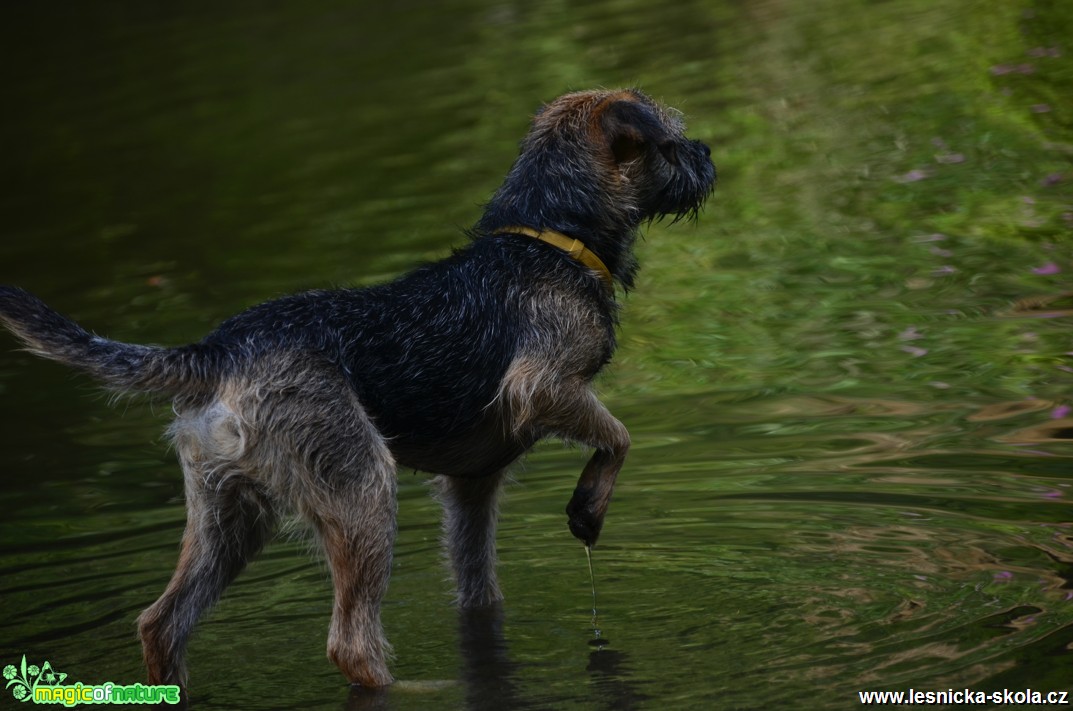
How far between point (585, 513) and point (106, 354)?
78.4 inches

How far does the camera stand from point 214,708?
19.7ft

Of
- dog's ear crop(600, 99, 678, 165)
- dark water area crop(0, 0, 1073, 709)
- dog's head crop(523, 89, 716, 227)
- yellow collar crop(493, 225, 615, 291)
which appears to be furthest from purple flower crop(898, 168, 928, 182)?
yellow collar crop(493, 225, 615, 291)

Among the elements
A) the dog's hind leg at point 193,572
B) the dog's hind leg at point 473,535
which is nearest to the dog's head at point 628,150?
the dog's hind leg at point 473,535

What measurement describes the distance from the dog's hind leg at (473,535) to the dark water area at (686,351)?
0.41 feet

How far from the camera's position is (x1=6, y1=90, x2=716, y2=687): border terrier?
583cm

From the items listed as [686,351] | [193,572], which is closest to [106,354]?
[193,572]

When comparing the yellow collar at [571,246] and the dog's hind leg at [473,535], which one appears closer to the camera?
the yellow collar at [571,246]

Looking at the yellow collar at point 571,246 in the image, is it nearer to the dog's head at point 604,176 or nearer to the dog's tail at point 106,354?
the dog's head at point 604,176

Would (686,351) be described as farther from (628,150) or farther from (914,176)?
(914,176)

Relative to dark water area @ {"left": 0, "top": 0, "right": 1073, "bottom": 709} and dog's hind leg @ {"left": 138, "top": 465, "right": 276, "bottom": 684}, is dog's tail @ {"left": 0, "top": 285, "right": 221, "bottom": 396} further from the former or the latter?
dark water area @ {"left": 0, "top": 0, "right": 1073, "bottom": 709}

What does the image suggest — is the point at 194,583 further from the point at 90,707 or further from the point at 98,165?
the point at 98,165

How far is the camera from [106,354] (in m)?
5.73

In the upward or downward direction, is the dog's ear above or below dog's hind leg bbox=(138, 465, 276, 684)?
above

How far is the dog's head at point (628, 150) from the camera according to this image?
22.0 ft
